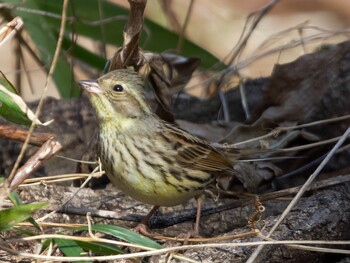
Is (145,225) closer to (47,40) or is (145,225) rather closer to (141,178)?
(141,178)

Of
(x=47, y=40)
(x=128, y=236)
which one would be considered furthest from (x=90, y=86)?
(x=47, y=40)

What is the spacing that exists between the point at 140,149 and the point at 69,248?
0.75 metres

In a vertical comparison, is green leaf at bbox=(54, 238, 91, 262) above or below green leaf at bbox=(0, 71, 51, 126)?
below

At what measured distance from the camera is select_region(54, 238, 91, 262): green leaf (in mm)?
2938

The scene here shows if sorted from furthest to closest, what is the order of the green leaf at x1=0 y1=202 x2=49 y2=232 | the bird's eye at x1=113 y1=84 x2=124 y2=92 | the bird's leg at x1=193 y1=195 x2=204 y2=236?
the bird's eye at x1=113 y1=84 x2=124 y2=92
the bird's leg at x1=193 y1=195 x2=204 y2=236
the green leaf at x1=0 y1=202 x2=49 y2=232

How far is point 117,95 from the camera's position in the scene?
3.68 metres

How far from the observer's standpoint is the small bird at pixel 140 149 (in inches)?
138

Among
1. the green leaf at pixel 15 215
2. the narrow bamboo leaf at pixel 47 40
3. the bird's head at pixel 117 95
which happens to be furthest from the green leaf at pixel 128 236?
the narrow bamboo leaf at pixel 47 40

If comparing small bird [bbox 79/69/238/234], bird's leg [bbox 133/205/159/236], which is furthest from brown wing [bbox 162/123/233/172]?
bird's leg [bbox 133/205/159/236]

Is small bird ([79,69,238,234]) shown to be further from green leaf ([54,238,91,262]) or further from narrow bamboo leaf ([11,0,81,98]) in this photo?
narrow bamboo leaf ([11,0,81,98])

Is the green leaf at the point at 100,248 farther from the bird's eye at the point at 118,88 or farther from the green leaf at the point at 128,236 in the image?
the bird's eye at the point at 118,88

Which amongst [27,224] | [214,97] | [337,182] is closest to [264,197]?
[337,182]

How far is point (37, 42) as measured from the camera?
4.70 metres

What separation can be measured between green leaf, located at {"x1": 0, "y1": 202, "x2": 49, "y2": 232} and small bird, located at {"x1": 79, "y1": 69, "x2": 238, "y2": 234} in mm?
742
